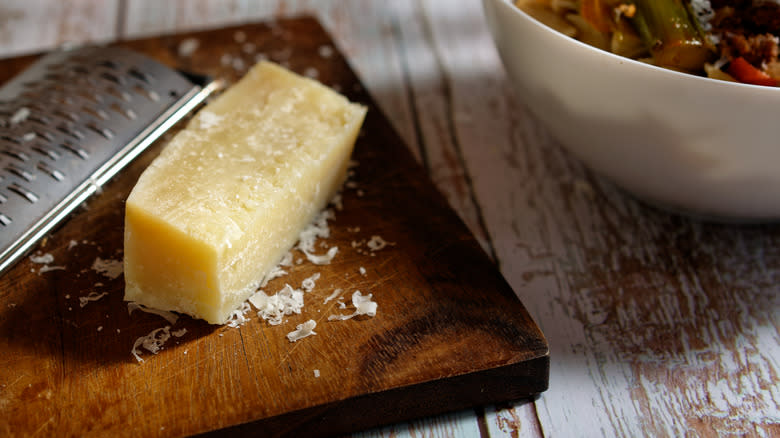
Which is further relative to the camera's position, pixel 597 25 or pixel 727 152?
pixel 597 25

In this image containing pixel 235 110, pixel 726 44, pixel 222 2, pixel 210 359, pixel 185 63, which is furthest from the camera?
pixel 222 2

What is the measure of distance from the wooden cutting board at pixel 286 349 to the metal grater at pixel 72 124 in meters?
0.07

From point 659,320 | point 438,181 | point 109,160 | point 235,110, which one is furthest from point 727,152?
point 109,160

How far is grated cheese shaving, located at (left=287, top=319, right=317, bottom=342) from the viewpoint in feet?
4.81

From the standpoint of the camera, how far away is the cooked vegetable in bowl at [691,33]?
1.58 meters

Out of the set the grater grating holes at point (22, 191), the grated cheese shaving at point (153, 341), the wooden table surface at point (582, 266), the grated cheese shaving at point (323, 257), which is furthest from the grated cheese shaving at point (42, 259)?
the wooden table surface at point (582, 266)

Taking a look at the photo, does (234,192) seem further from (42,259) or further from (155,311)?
(42,259)

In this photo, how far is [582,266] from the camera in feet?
5.99

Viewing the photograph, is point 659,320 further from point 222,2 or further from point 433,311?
point 222,2

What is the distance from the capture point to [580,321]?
169 centimetres

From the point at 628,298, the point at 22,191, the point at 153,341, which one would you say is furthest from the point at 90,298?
the point at 628,298

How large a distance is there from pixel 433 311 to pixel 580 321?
39 centimetres

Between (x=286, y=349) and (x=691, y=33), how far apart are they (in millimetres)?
1118

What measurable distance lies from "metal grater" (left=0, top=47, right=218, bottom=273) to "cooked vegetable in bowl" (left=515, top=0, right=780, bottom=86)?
1.05 meters
